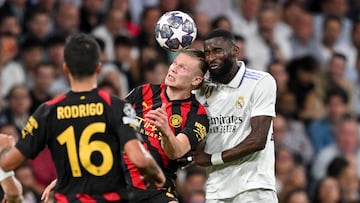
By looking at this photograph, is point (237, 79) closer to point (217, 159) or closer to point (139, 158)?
point (217, 159)

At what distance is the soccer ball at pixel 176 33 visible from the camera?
9109 mm

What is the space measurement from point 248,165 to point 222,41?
3.53 ft

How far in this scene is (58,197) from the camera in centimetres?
736

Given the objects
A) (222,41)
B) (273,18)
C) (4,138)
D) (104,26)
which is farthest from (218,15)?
(4,138)

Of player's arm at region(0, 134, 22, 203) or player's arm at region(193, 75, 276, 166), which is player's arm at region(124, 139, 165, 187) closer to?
player's arm at region(0, 134, 22, 203)

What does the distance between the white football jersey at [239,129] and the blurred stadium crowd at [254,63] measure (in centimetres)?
363

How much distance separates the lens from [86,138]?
281 inches

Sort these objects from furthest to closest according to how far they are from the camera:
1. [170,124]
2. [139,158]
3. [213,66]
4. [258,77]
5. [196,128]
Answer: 1. [258,77]
2. [213,66]
3. [170,124]
4. [196,128]
5. [139,158]

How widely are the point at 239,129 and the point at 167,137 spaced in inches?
45.4

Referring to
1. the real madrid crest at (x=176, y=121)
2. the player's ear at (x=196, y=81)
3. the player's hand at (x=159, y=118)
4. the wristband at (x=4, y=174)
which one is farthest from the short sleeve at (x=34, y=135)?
the player's ear at (x=196, y=81)

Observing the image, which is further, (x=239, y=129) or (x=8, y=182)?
(x=239, y=129)

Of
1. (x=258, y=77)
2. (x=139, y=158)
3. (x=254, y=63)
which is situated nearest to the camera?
(x=139, y=158)

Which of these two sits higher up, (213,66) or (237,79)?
(213,66)

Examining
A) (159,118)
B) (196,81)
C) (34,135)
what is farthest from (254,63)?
(34,135)
